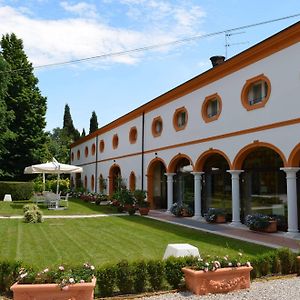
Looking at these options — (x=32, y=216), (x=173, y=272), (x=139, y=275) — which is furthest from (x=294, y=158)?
(x=32, y=216)

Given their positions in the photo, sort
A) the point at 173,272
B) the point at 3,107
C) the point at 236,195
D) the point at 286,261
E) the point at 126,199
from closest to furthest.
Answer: the point at 173,272, the point at 286,261, the point at 236,195, the point at 126,199, the point at 3,107

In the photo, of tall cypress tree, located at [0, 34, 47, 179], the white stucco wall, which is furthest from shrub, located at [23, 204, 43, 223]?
tall cypress tree, located at [0, 34, 47, 179]

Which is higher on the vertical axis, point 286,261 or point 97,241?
point 286,261

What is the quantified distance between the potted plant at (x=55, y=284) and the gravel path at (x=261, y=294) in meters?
1.02

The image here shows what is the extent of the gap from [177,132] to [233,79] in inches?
206

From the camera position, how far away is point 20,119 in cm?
3008

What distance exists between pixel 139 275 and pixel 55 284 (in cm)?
142

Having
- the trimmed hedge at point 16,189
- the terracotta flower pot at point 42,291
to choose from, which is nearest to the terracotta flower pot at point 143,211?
the trimmed hedge at point 16,189

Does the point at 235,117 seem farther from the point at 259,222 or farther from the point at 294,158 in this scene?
the point at 259,222

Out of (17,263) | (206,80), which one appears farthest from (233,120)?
(17,263)

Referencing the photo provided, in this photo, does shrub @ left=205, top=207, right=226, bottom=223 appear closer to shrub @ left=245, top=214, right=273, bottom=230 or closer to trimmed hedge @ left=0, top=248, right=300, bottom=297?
shrub @ left=245, top=214, right=273, bottom=230

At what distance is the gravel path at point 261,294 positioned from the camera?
19.5 ft

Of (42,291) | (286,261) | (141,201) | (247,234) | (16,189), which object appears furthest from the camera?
(16,189)

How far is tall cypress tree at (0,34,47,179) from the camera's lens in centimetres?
2986
